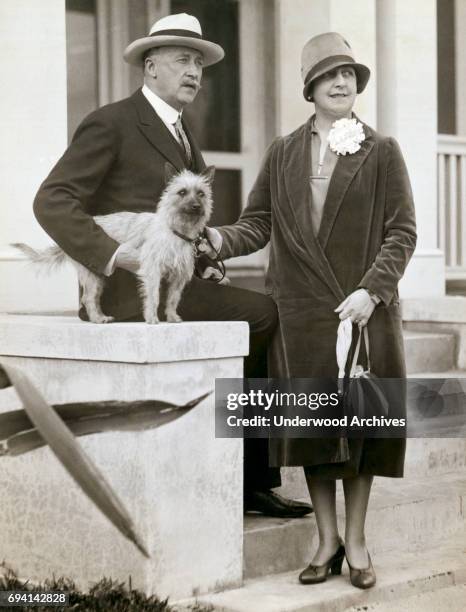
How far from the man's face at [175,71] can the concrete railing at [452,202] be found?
2955 millimetres

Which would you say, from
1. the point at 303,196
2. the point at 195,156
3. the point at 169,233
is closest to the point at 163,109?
the point at 195,156

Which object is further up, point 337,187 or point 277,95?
point 277,95

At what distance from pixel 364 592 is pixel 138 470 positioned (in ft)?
2.70

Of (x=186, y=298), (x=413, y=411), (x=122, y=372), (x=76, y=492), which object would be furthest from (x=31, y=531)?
(x=413, y=411)

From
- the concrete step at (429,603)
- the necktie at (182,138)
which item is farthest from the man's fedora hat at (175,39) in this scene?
the concrete step at (429,603)

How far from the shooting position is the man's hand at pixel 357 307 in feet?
12.0

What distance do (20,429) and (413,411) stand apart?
159cm

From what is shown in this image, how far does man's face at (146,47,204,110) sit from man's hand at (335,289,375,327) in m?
0.81

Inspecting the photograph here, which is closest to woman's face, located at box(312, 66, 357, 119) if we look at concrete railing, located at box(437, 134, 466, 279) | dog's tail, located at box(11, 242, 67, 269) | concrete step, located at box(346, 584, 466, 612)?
dog's tail, located at box(11, 242, 67, 269)

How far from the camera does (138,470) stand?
349 centimetres

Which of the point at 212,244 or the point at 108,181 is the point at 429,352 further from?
the point at 108,181

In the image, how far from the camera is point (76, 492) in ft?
12.0

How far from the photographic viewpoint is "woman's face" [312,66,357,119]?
370cm

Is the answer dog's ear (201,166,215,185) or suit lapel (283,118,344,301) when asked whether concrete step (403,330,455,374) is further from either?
dog's ear (201,166,215,185)
